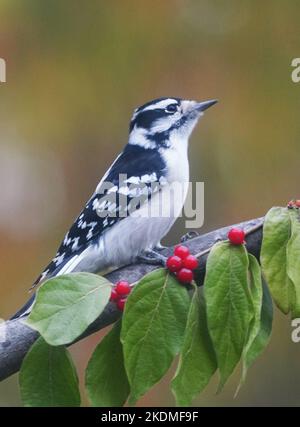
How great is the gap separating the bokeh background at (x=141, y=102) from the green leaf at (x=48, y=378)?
2529 mm

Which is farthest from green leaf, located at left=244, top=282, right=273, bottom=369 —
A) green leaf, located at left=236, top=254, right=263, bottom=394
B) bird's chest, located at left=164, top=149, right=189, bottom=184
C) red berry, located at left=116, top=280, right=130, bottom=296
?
bird's chest, located at left=164, top=149, right=189, bottom=184

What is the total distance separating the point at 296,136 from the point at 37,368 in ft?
10.2

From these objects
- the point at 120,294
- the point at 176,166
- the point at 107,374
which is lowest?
the point at 107,374

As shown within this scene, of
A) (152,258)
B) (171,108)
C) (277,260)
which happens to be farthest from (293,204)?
(171,108)

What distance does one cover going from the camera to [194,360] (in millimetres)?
1553

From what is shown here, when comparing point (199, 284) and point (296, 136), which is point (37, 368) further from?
point (296, 136)

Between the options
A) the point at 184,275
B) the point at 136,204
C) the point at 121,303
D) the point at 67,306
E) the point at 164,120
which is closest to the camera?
the point at 67,306

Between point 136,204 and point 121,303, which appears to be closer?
point 121,303

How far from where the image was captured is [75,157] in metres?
4.49

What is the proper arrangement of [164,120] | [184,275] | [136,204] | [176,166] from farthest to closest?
1. [164,120]
2. [176,166]
3. [136,204]
4. [184,275]

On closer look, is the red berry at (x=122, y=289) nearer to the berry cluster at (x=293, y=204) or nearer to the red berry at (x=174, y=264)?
the red berry at (x=174, y=264)

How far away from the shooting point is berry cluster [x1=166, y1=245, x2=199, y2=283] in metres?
Result: 1.60

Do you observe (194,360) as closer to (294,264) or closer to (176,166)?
(294,264)

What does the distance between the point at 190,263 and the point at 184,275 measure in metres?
0.07
